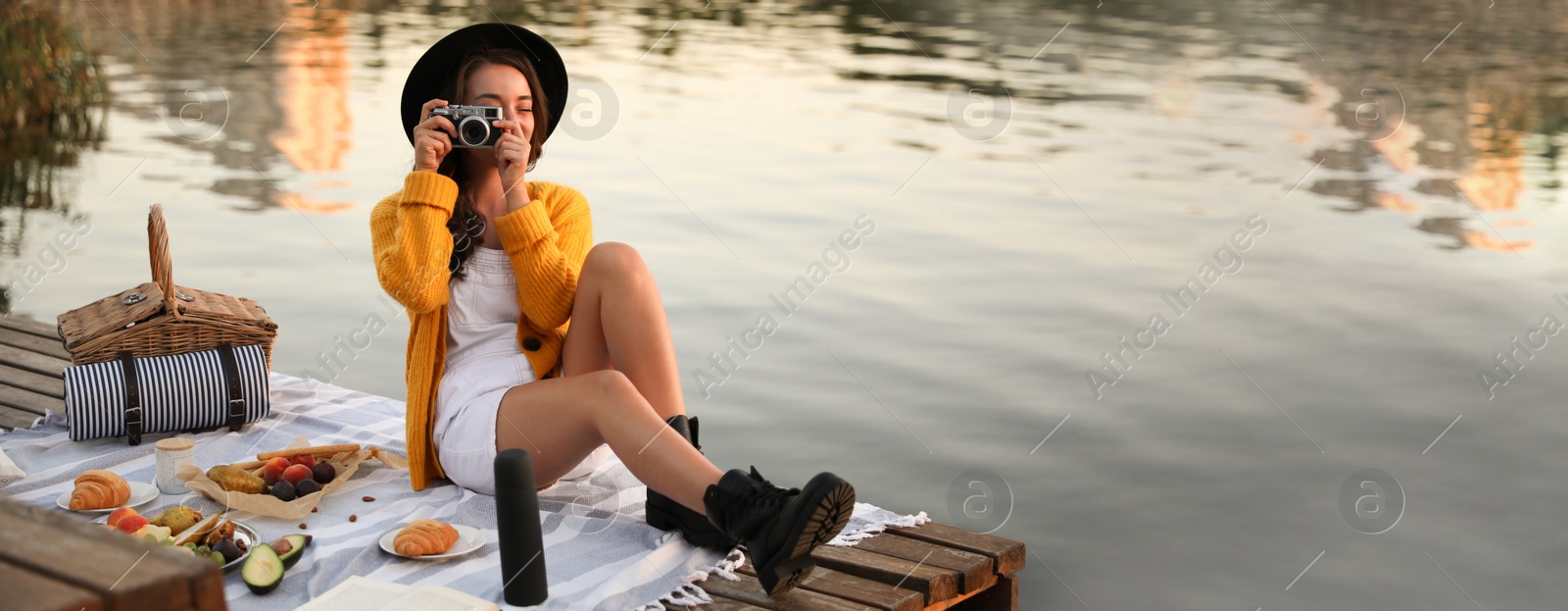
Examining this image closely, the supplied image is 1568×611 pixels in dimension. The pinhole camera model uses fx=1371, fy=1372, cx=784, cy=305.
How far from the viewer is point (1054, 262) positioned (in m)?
4.98

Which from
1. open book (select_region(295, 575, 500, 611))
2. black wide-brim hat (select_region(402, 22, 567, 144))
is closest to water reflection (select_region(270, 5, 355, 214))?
black wide-brim hat (select_region(402, 22, 567, 144))

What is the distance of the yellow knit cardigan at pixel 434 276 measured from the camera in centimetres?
247

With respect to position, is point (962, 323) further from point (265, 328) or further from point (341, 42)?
point (341, 42)

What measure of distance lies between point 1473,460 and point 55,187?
5.94 metres

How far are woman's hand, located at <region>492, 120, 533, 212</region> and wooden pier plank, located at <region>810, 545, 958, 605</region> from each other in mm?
859

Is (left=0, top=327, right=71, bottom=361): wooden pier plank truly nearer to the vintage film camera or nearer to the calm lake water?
the calm lake water

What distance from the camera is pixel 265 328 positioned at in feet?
9.99

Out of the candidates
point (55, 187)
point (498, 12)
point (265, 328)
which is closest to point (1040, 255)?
point (265, 328)

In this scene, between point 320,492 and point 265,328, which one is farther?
point 265,328

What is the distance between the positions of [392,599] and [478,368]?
590 millimetres

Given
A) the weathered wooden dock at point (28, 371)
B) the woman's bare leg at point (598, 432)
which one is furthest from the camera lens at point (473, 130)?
the weathered wooden dock at point (28, 371)

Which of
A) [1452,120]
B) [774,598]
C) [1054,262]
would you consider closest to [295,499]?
[774,598]

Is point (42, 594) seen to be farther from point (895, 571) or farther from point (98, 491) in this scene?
point (98, 491)

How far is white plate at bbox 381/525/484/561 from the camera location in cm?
227
